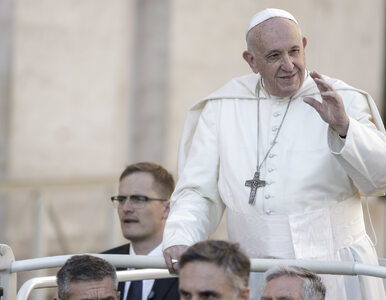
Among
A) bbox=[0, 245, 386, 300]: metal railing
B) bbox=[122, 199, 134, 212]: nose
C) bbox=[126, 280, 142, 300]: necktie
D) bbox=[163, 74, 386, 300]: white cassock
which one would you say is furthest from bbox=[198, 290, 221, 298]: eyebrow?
bbox=[122, 199, 134, 212]: nose

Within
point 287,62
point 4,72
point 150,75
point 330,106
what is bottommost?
point 330,106

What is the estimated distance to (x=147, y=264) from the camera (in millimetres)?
4945

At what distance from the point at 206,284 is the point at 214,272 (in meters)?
0.06

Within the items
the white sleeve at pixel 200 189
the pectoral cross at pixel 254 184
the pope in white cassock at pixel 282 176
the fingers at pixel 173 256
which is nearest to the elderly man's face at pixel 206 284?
the fingers at pixel 173 256

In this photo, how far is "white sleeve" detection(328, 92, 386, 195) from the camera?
498 cm

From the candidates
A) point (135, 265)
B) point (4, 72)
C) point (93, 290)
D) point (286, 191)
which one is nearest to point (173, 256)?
point (135, 265)

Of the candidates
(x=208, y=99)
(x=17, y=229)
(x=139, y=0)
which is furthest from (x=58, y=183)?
(x=208, y=99)

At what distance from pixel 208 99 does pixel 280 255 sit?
0.87m

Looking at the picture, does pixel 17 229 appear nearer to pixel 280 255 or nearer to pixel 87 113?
pixel 87 113

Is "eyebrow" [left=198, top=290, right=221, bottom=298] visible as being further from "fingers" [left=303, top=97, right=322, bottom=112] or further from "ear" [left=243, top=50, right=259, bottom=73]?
"ear" [left=243, top=50, right=259, bottom=73]

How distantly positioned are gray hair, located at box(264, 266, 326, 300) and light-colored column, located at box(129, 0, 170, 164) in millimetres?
6801

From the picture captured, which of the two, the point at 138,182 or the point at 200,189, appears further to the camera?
the point at 138,182

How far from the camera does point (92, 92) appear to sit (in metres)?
11.1

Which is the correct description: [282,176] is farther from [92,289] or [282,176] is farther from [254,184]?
[92,289]
